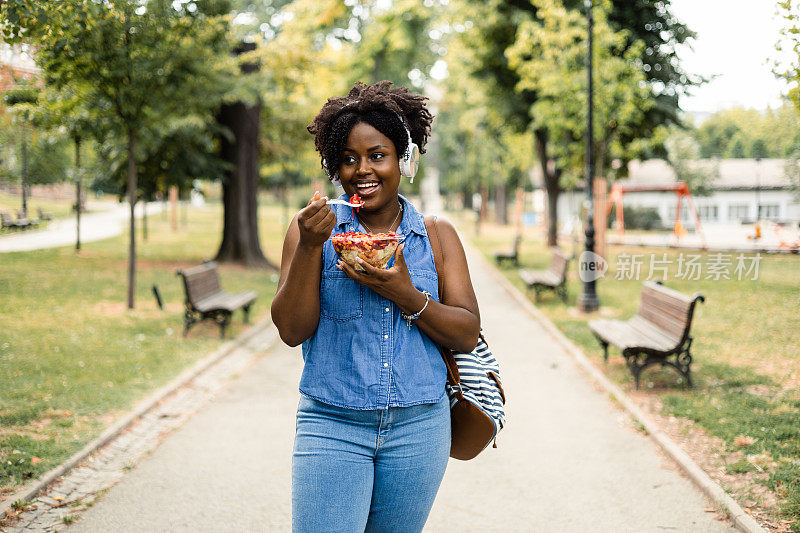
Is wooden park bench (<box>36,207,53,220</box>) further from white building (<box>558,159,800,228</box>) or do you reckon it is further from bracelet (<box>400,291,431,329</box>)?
bracelet (<box>400,291,431,329</box>)

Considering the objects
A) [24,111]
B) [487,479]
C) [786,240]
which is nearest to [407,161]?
[487,479]

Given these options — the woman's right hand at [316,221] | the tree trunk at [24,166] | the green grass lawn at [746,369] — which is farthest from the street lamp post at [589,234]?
the woman's right hand at [316,221]

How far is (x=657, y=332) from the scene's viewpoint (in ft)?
26.0

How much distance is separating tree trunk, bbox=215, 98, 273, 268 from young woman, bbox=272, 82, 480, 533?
54.8ft

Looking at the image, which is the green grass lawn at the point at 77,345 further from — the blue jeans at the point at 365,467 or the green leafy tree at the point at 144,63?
the blue jeans at the point at 365,467

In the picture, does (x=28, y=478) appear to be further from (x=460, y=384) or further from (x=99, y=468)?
(x=460, y=384)

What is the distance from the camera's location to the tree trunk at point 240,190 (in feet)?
61.4

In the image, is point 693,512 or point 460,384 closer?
point 460,384

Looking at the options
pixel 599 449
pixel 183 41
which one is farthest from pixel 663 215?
pixel 599 449

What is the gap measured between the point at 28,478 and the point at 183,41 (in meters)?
8.64

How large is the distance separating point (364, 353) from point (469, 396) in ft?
1.37

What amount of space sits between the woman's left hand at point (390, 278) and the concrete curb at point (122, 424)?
3.32m

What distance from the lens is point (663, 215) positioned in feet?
115

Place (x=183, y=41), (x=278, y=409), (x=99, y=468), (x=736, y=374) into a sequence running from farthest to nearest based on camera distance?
(x=183, y=41) < (x=736, y=374) < (x=278, y=409) < (x=99, y=468)
